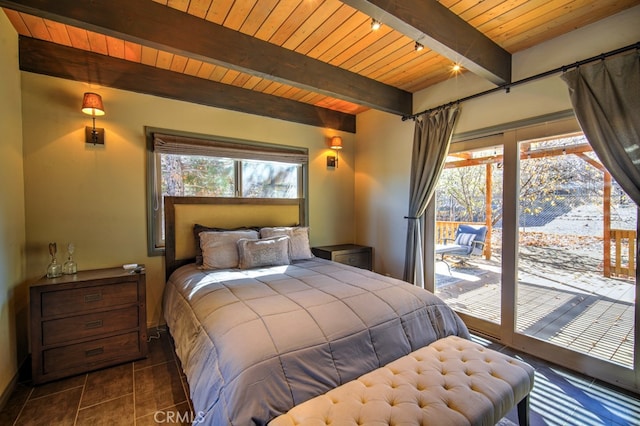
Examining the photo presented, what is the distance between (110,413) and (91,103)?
2345mm

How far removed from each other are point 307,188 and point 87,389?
2846mm

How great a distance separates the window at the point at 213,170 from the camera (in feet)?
9.41

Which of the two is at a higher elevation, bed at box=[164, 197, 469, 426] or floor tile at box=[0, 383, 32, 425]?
bed at box=[164, 197, 469, 426]

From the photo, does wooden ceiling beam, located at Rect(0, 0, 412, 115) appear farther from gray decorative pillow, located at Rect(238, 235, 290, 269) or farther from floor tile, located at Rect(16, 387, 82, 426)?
floor tile, located at Rect(16, 387, 82, 426)

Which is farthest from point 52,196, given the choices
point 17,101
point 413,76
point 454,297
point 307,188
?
point 454,297

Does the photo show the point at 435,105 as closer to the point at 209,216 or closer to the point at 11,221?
the point at 209,216

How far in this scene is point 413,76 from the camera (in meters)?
3.01

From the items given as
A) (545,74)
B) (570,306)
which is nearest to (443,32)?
(545,74)

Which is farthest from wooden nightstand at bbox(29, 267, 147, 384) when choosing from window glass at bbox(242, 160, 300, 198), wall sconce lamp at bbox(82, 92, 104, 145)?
window glass at bbox(242, 160, 300, 198)

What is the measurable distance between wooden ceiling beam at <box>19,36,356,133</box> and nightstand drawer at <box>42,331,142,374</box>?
7.35 ft

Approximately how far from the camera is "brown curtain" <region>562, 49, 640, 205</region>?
1.87m

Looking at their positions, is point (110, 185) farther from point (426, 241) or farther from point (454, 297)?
point (454, 297)

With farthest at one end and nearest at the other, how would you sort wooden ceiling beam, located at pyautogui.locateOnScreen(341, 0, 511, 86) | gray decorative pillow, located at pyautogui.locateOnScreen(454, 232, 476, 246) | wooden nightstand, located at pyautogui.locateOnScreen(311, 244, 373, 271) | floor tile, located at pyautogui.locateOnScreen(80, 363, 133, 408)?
wooden nightstand, located at pyautogui.locateOnScreen(311, 244, 373, 271) → gray decorative pillow, located at pyautogui.locateOnScreen(454, 232, 476, 246) → floor tile, located at pyautogui.locateOnScreen(80, 363, 133, 408) → wooden ceiling beam, located at pyautogui.locateOnScreen(341, 0, 511, 86)

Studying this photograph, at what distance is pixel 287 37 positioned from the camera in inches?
90.5
